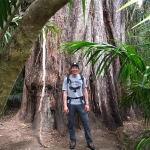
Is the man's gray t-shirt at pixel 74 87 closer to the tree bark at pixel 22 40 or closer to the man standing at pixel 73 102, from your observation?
the man standing at pixel 73 102

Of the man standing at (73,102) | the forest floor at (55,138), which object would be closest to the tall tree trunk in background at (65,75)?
the forest floor at (55,138)

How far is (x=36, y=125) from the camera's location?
3434mm

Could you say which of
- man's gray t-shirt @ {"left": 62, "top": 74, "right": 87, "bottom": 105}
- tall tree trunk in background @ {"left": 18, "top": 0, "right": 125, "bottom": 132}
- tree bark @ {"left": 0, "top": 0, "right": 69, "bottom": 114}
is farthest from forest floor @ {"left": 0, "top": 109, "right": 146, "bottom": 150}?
tree bark @ {"left": 0, "top": 0, "right": 69, "bottom": 114}

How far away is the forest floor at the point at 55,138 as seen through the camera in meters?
2.75

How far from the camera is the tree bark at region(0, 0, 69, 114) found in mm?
936

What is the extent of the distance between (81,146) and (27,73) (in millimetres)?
2102

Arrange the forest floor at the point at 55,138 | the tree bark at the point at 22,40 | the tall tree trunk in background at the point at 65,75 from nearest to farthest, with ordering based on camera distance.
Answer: the tree bark at the point at 22,40 → the forest floor at the point at 55,138 → the tall tree trunk in background at the point at 65,75

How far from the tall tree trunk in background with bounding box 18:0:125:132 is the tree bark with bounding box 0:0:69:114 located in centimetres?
251

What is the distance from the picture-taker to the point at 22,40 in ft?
3.14

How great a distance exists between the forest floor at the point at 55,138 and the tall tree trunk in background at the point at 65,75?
0.69ft

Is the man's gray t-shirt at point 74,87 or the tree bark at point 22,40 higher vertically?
Result: the tree bark at point 22,40

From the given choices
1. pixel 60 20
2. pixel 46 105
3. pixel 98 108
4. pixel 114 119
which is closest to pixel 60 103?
pixel 46 105

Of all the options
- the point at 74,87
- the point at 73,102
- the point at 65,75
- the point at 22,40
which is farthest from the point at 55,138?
the point at 22,40

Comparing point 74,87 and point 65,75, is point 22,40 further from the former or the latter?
point 65,75
